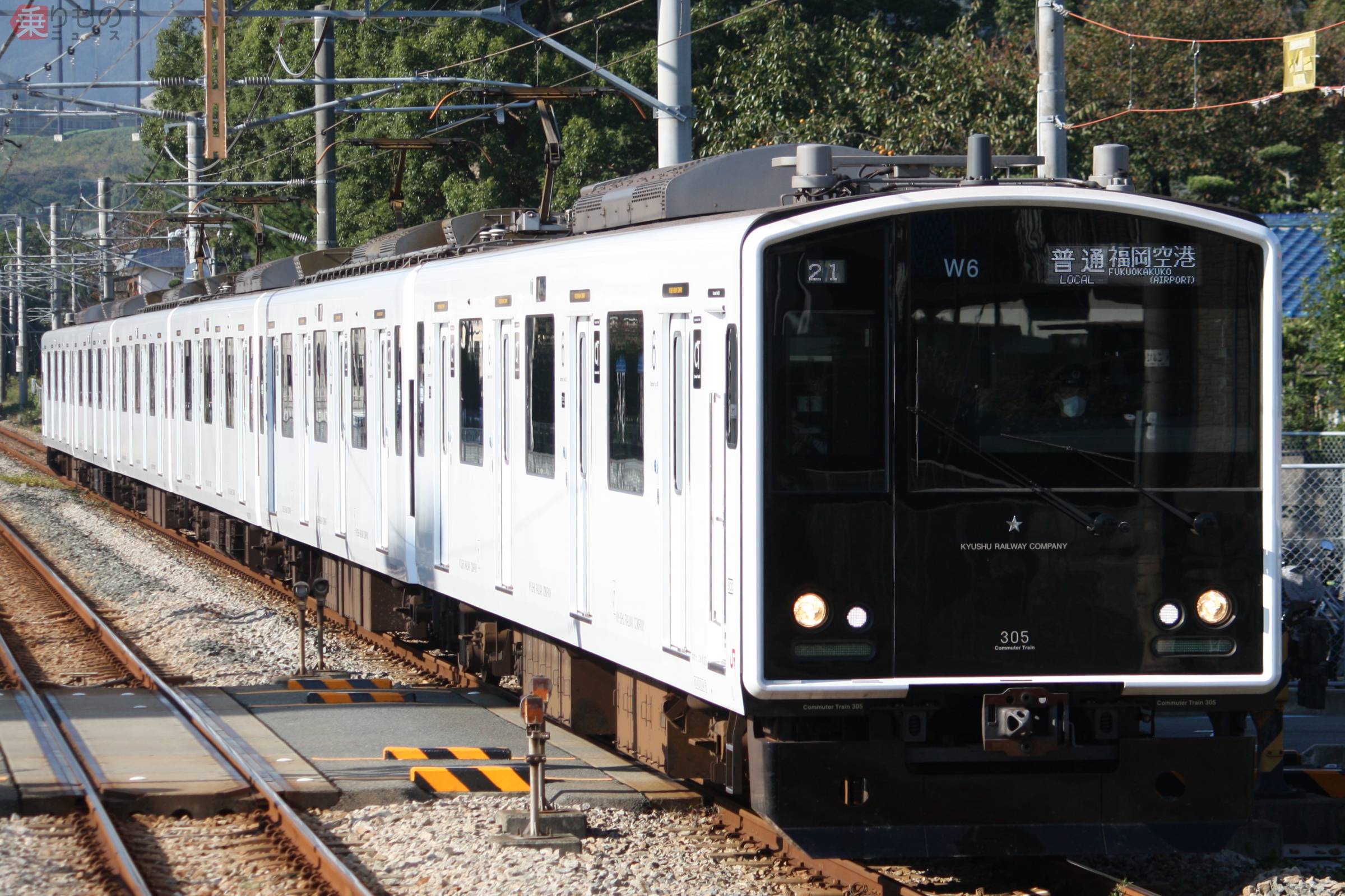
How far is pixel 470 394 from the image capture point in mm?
11141

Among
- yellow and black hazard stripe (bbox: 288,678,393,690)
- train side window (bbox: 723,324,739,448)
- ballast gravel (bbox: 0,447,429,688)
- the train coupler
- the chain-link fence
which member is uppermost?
train side window (bbox: 723,324,739,448)

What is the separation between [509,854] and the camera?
25.6ft

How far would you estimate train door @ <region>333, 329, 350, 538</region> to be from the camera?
1459 centimetres

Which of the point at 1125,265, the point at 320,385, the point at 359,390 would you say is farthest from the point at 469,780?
the point at 320,385

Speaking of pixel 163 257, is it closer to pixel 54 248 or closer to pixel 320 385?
pixel 54 248

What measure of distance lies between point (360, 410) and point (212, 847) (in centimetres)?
614

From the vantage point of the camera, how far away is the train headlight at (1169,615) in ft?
23.1

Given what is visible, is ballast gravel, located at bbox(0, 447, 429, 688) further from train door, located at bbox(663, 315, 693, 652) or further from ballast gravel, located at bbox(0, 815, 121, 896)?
train door, located at bbox(663, 315, 693, 652)

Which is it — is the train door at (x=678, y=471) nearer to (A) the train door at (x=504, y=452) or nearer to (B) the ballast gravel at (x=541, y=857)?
(B) the ballast gravel at (x=541, y=857)

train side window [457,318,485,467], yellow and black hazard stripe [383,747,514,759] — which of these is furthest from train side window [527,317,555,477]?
yellow and black hazard stripe [383,747,514,759]

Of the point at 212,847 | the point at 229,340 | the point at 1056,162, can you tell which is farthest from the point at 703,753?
the point at 229,340

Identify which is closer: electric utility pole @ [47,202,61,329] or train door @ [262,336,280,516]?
train door @ [262,336,280,516]

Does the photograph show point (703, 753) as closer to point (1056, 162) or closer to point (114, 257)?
point (1056, 162)

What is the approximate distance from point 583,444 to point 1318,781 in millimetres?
3677
